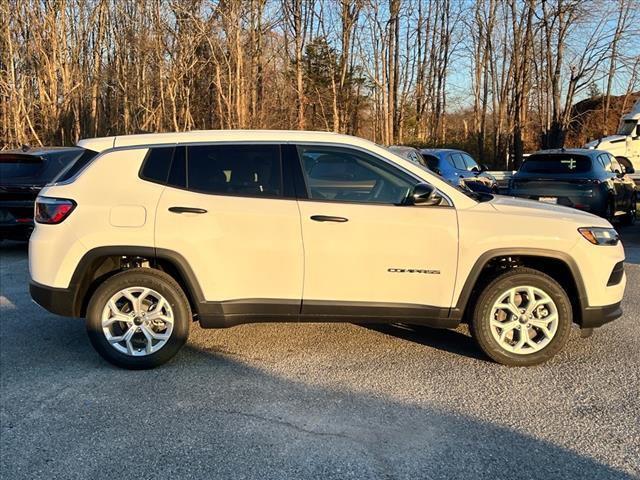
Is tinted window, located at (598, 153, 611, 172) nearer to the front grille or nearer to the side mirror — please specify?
the front grille

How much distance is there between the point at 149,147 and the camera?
14.4 feet

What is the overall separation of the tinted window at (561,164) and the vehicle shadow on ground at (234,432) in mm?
8421

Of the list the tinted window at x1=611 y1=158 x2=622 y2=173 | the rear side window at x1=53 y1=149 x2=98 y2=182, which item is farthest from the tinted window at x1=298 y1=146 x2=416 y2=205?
the tinted window at x1=611 y1=158 x2=622 y2=173

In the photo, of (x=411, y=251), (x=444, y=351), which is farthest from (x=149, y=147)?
(x=444, y=351)

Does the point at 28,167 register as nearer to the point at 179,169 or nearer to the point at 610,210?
the point at 179,169

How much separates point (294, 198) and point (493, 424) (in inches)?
85.0

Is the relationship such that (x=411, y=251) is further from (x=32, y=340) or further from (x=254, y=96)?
(x=254, y=96)

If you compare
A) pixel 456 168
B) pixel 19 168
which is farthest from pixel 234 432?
pixel 456 168

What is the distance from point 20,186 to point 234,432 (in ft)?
22.7

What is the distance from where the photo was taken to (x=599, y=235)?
14.3 ft

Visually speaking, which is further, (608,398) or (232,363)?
(232,363)

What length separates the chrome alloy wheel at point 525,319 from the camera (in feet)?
14.2

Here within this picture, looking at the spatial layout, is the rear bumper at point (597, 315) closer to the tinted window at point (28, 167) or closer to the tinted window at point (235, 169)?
the tinted window at point (235, 169)

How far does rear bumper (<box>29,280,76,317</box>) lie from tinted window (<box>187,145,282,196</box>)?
129 cm
